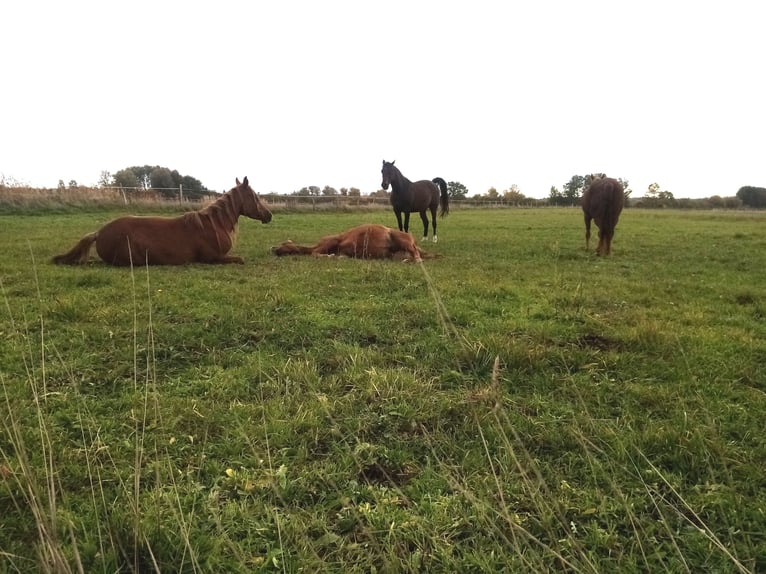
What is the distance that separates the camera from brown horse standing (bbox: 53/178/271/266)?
6.84 metres

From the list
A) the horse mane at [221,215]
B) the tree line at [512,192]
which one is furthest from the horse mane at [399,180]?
the tree line at [512,192]

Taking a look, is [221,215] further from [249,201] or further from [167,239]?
[167,239]

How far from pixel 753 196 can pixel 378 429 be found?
328 feet

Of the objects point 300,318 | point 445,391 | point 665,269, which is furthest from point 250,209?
point 665,269

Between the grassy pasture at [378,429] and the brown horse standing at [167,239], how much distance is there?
1.25 metres

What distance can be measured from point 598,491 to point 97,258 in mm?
7660

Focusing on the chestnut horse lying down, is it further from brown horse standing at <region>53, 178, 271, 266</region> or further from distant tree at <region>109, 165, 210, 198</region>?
distant tree at <region>109, 165, 210, 198</region>

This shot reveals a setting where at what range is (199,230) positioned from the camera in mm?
7488

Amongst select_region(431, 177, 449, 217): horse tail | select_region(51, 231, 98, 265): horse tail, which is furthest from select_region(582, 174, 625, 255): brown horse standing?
select_region(51, 231, 98, 265): horse tail

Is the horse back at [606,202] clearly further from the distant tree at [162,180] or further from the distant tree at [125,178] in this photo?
the distant tree at [125,178]

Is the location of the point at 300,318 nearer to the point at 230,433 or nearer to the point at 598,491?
the point at 230,433

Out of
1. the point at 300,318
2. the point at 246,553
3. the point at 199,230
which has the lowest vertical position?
the point at 246,553

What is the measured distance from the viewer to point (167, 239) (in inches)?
280

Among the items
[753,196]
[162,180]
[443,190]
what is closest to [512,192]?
[753,196]
